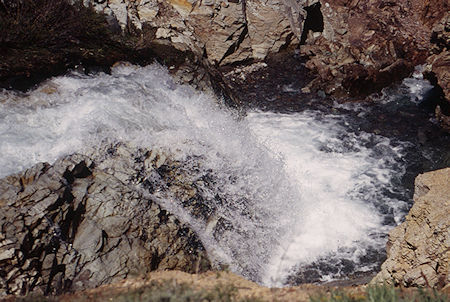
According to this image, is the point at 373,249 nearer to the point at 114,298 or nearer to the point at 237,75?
the point at 114,298

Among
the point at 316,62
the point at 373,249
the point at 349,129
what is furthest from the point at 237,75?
the point at 373,249

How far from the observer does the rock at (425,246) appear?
4871 mm

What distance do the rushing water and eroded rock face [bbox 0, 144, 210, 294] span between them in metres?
0.36

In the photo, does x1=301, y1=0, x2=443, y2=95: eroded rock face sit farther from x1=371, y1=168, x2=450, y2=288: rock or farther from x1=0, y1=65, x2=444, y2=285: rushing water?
x1=371, y1=168, x2=450, y2=288: rock

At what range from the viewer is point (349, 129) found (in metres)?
10.6

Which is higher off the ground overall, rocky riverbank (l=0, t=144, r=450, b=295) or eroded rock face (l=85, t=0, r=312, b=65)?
eroded rock face (l=85, t=0, r=312, b=65)

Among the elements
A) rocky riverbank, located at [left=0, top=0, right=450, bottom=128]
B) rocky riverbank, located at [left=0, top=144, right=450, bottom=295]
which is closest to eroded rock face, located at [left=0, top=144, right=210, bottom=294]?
rocky riverbank, located at [left=0, top=144, right=450, bottom=295]

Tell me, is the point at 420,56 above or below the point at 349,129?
above

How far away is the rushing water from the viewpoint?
7.13 m

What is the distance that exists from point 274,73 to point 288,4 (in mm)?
2321

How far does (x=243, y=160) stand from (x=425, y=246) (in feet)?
13.6

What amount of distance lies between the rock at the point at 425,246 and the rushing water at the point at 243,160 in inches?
71.5

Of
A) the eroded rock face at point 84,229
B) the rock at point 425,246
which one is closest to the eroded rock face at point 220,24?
the eroded rock face at point 84,229

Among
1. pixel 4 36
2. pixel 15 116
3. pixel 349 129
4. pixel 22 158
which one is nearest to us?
pixel 22 158
